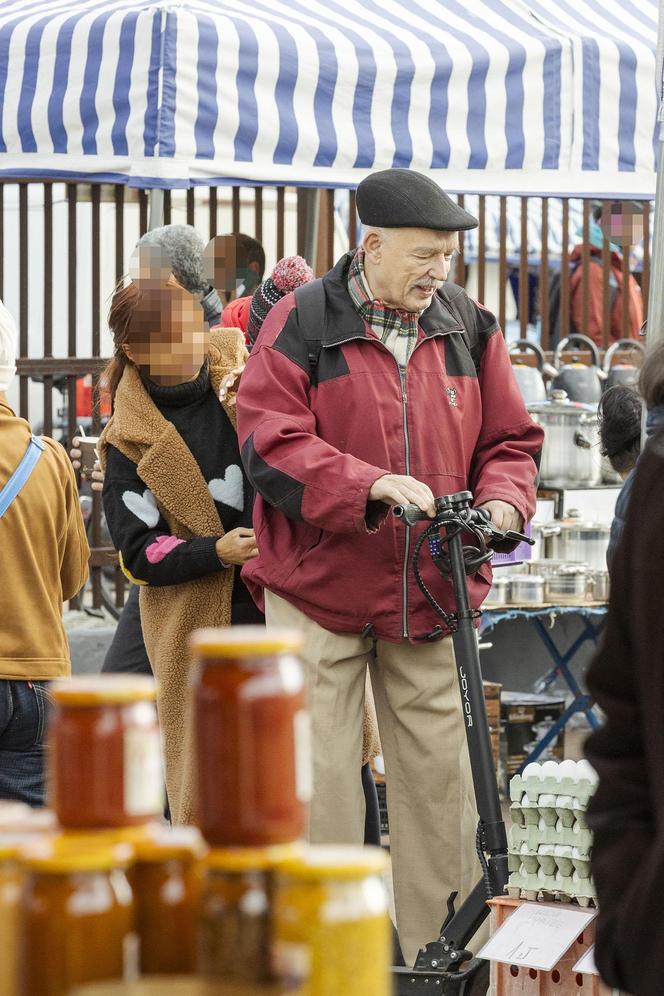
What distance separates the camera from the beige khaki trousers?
3924 mm

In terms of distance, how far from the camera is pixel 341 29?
6488mm

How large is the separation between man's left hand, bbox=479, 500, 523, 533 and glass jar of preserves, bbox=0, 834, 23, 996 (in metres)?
2.60

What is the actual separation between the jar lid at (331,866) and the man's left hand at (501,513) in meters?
2.58

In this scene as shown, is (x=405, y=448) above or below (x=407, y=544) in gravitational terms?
above

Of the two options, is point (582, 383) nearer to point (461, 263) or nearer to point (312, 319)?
point (461, 263)

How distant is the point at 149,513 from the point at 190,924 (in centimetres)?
296

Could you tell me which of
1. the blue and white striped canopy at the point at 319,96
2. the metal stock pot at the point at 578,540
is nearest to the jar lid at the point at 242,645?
the blue and white striped canopy at the point at 319,96

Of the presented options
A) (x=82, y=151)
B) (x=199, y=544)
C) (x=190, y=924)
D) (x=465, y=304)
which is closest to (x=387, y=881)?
(x=199, y=544)

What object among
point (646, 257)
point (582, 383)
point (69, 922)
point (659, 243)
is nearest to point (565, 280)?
point (646, 257)

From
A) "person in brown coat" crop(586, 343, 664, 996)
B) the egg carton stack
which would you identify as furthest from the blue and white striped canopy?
"person in brown coat" crop(586, 343, 664, 996)

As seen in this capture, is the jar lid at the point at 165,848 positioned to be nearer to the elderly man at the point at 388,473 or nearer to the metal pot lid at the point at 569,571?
the elderly man at the point at 388,473

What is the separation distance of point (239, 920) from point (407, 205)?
9.23 ft

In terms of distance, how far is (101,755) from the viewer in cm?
128

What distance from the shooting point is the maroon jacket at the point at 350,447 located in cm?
380
